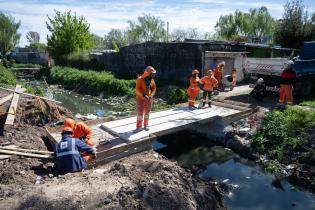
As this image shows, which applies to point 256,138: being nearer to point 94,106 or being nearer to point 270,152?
point 270,152

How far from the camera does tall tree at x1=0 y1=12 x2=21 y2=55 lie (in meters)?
45.6

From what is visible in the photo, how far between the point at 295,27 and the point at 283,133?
15444 millimetres

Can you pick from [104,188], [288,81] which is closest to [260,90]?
[288,81]

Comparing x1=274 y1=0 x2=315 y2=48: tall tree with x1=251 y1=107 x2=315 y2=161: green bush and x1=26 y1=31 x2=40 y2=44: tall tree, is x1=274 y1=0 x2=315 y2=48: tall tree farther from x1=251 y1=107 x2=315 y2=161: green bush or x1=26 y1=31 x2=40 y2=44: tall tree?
x1=26 y1=31 x2=40 y2=44: tall tree

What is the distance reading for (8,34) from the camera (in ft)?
A: 152

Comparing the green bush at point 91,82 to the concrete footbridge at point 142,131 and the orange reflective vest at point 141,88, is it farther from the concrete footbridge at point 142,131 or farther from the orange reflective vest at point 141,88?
the orange reflective vest at point 141,88

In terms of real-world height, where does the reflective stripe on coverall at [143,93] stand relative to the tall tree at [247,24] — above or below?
below

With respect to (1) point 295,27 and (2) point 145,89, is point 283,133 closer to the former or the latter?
(2) point 145,89

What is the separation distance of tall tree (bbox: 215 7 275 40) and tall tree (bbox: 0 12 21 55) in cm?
3255

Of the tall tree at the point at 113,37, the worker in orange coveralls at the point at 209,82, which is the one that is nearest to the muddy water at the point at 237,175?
the worker in orange coveralls at the point at 209,82

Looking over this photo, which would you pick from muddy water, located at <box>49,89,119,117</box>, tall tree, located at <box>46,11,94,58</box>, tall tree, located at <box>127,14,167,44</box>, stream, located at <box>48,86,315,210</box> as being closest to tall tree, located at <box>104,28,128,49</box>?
tall tree, located at <box>127,14,167,44</box>

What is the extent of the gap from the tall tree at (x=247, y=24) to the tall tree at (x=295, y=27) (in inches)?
919

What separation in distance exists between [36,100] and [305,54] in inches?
447

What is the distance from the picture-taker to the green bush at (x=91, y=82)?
19703mm
